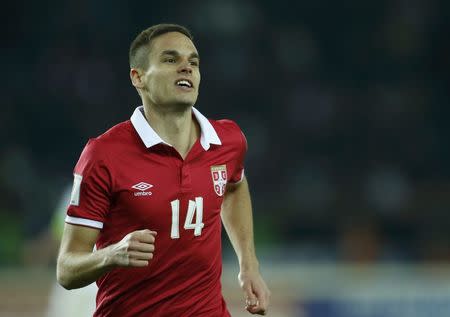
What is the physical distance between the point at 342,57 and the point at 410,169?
239 centimetres

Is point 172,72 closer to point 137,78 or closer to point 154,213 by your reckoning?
point 137,78

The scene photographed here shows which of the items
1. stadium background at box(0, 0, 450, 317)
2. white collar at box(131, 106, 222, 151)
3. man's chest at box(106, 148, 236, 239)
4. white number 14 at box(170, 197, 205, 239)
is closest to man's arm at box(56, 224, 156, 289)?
man's chest at box(106, 148, 236, 239)

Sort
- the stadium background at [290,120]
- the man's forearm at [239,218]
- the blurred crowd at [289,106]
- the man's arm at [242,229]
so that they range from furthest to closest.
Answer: the blurred crowd at [289,106], the stadium background at [290,120], the man's forearm at [239,218], the man's arm at [242,229]

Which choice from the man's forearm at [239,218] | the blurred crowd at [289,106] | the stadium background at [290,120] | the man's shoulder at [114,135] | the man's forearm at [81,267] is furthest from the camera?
the blurred crowd at [289,106]

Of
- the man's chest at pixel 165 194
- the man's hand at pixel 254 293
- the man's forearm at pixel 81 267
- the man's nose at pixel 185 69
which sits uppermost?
the man's nose at pixel 185 69

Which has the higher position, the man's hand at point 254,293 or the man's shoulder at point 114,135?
the man's shoulder at point 114,135

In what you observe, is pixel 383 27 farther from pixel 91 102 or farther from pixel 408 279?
pixel 408 279

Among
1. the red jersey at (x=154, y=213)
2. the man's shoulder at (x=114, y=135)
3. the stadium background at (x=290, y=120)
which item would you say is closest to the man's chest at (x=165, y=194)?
the red jersey at (x=154, y=213)

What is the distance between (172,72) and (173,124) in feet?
0.74

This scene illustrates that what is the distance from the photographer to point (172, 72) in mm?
3611

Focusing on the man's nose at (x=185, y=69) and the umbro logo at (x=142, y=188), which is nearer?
the umbro logo at (x=142, y=188)

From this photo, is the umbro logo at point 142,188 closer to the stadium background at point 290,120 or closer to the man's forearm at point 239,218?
the man's forearm at point 239,218

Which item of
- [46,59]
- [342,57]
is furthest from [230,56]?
[46,59]

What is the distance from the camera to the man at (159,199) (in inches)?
134
